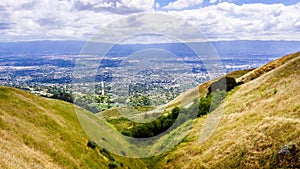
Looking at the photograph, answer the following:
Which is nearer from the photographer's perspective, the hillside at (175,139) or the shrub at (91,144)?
the hillside at (175,139)

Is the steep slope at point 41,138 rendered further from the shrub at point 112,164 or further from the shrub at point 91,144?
the shrub at point 91,144

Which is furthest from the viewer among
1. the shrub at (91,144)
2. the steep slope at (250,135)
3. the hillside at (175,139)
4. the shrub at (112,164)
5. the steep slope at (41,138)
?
the shrub at (91,144)

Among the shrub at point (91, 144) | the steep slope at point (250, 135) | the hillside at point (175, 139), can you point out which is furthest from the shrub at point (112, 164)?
the steep slope at point (250, 135)

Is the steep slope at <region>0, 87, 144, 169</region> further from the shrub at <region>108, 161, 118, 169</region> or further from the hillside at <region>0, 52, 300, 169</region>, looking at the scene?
the shrub at <region>108, 161, 118, 169</region>

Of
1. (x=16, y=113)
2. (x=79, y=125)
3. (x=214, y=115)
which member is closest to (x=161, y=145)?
(x=214, y=115)

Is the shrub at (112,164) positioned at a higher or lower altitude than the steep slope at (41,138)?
lower

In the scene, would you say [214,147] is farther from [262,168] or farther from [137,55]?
[137,55]
